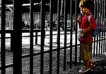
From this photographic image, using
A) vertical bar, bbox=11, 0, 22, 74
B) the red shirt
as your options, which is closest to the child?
the red shirt

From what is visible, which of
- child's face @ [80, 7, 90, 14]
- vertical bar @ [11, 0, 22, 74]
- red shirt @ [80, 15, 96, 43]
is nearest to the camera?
vertical bar @ [11, 0, 22, 74]

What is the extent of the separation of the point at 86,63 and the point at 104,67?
98 centimetres

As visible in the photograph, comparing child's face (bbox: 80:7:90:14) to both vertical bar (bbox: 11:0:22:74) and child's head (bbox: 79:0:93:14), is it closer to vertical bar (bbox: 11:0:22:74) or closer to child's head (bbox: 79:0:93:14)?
child's head (bbox: 79:0:93:14)

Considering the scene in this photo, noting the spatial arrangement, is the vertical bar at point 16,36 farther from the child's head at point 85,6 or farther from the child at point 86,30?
the child's head at point 85,6

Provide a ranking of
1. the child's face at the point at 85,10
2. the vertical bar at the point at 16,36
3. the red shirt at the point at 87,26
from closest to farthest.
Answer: the vertical bar at the point at 16,36 < the red shirt at the point at 87,26 < the child's face at the point at 85,10

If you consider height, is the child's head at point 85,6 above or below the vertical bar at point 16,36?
above

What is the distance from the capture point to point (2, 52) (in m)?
4.65

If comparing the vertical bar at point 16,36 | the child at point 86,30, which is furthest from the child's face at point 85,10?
the vertical bar at point 16,36

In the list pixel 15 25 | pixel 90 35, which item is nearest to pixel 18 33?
pixel 15 25

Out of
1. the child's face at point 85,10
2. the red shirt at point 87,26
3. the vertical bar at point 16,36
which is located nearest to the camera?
the vertical bar at point 16,36

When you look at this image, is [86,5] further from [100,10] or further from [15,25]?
[100,10]

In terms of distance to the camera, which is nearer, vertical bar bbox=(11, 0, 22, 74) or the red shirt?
vertical bar bbox=(11, 0, 22, 74)

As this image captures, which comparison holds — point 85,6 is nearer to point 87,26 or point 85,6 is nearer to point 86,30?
point 87,26

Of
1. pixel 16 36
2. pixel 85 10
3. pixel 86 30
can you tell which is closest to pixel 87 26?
pixel 86 30
